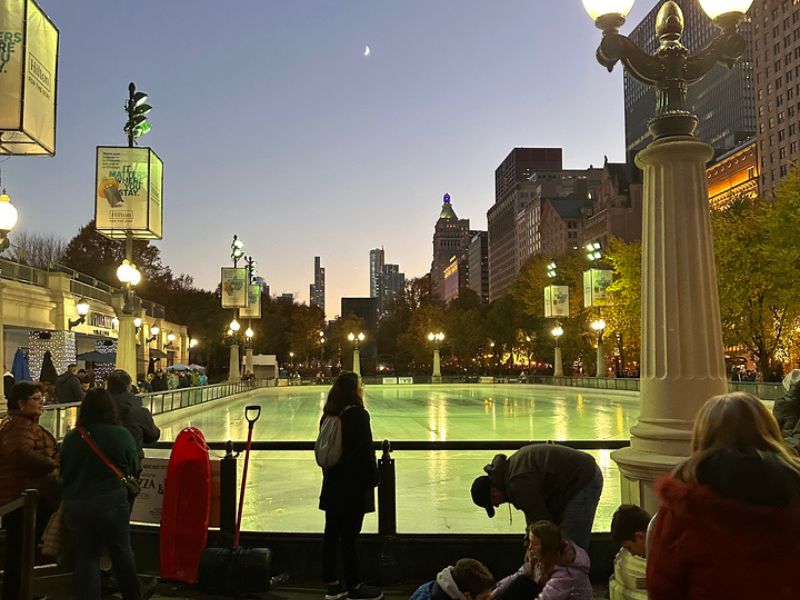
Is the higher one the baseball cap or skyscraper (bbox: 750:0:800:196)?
skyscraper (bbox: 750:0:800:196)

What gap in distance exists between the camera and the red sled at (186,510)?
5.88 m

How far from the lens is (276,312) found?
9344 cm

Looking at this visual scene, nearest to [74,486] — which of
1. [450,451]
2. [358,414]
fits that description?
[358,414]

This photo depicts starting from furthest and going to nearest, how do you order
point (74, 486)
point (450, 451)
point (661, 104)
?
1. point (450, 451)
2. point (661, 104)
3. point (74, 486)

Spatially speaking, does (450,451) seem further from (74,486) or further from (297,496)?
(74,486)

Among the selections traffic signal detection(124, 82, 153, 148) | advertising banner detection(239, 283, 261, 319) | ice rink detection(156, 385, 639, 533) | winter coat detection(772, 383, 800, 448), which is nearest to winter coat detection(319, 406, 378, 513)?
ice rink detection(156, 385, 639, 533)

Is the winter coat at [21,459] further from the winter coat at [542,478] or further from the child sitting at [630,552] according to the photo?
the child sitting at [630,552]

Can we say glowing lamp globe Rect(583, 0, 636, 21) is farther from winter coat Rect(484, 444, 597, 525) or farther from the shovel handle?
the shovel handle

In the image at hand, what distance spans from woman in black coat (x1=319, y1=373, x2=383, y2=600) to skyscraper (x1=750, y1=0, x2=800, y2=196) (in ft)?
373

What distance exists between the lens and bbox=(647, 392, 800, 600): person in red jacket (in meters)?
2.16

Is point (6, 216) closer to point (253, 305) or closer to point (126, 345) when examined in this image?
point (126, 345)

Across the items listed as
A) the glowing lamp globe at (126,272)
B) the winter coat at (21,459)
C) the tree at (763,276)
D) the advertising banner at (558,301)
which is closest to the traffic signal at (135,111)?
the glowing lamp globe at (126,272)

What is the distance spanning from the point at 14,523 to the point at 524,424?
64.0 feet

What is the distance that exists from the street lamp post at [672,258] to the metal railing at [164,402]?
426 cm
